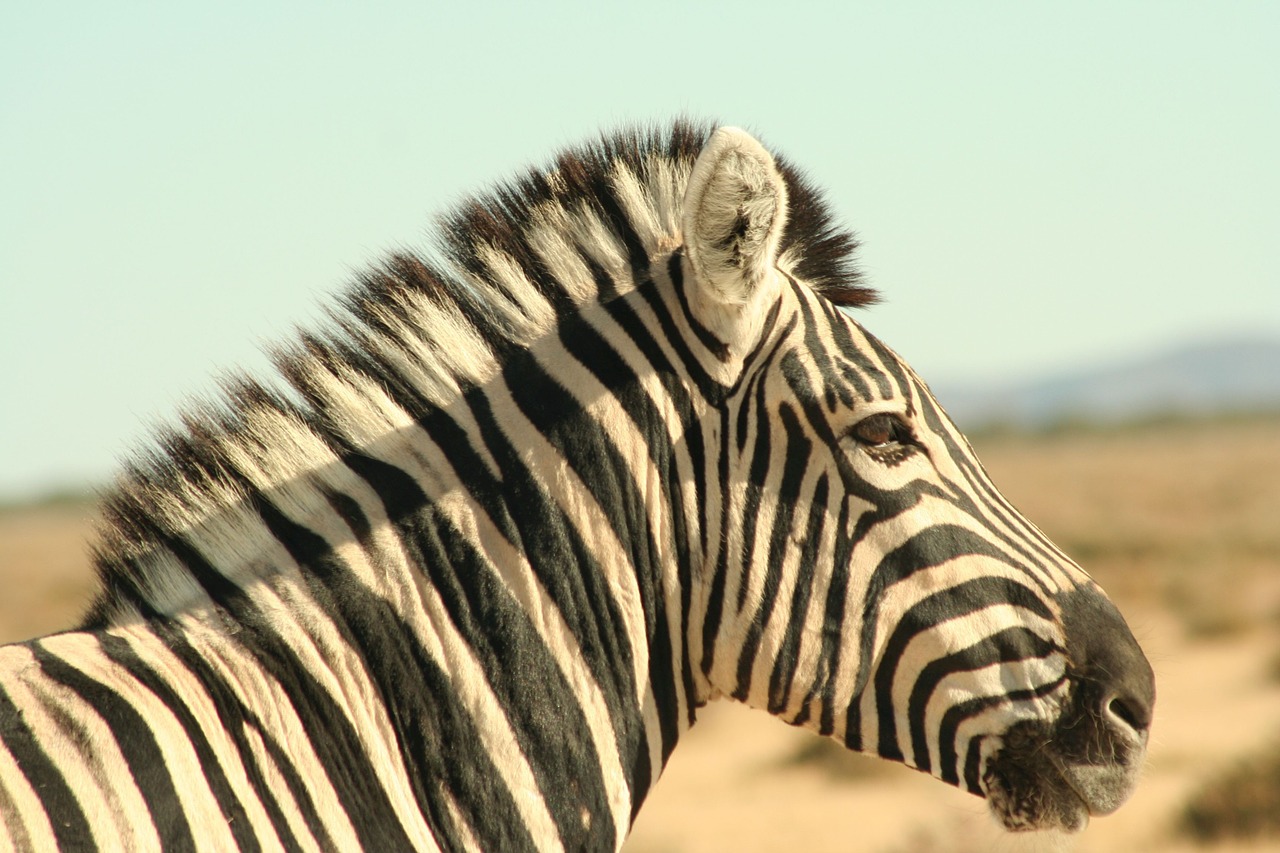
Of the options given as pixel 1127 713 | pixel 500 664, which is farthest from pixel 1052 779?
pixel 500 664

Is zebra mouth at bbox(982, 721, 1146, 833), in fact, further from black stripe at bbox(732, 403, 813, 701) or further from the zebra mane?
the zebra mane

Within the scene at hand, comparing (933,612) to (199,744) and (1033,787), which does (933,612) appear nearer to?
(1033,787)

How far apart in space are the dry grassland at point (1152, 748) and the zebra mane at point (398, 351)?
0.30 metres

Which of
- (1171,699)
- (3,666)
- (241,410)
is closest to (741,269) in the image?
(241,410)

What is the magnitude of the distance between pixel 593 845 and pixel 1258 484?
2350 inches

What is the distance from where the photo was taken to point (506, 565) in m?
3.25

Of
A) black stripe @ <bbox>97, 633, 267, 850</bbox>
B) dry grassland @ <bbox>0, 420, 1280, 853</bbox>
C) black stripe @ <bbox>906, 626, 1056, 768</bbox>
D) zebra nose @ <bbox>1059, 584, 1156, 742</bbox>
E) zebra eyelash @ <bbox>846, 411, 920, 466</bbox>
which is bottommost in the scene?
dry grassland @ <bbox>0, 420, 1280, 853</bbox>

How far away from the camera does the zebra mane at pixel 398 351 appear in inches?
125

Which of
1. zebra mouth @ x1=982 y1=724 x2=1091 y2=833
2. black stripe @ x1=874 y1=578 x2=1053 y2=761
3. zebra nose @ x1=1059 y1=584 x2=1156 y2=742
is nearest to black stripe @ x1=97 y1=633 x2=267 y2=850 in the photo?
black stripe @ x1=874 y1=578 x2=1053 y2=761

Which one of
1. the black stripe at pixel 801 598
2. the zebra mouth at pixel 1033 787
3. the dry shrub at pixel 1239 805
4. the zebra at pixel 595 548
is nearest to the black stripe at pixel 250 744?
the zebra at pixel 595 548

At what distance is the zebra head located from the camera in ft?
11.1

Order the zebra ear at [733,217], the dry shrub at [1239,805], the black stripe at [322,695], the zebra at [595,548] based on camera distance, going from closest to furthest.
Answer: the black stripe at [322,695]
the zebra at [595,548]
the zebra ear at [733,217]
the dry shrub at [1239,805]

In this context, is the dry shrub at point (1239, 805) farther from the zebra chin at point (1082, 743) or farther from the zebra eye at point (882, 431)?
the zebra eye at point (882, 431)

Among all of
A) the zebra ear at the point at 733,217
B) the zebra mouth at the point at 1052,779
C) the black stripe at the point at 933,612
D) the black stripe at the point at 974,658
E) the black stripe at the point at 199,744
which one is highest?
the zebra ear at the point at 733,217
